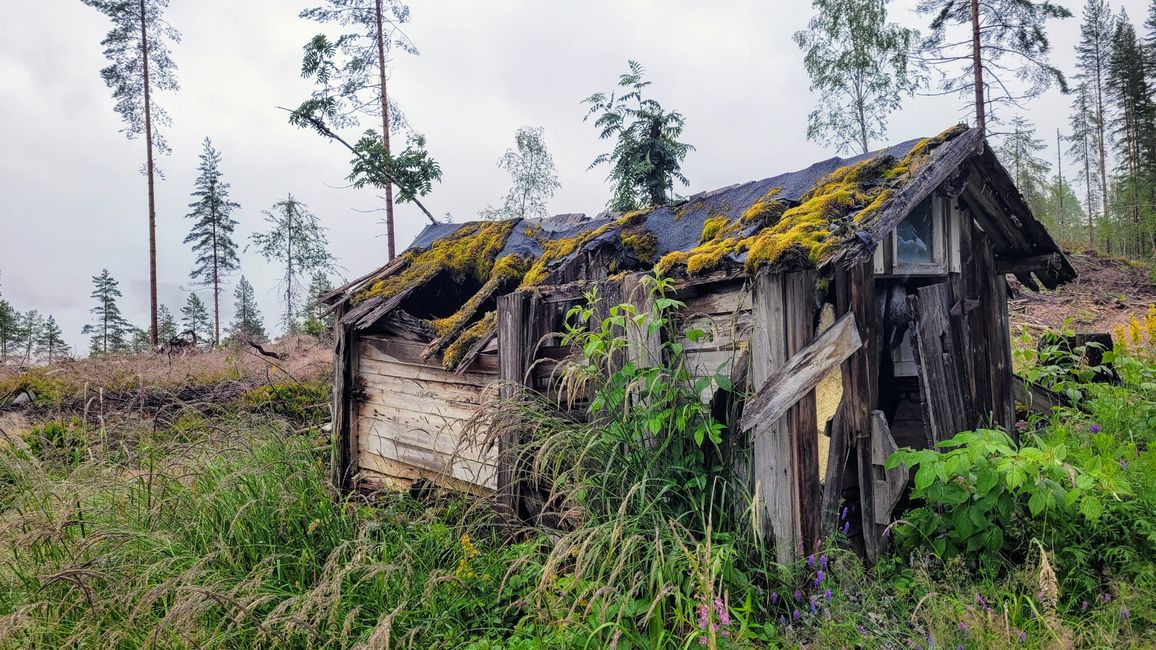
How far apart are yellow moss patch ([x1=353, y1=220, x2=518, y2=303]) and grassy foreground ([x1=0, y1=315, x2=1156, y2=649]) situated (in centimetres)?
280

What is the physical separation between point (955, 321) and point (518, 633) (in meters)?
4.76

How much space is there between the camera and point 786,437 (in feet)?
13.0

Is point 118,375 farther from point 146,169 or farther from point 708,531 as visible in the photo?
point 708,531

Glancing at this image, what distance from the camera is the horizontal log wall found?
584 cm

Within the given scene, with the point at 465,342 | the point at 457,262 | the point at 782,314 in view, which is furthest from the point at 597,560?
the point at 457,262

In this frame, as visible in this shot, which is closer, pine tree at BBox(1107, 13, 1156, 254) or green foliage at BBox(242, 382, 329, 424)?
green foliage at BBox(242, 382, 329, 424)

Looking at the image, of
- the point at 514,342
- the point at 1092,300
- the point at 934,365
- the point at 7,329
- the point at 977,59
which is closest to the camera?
the point at 934,365

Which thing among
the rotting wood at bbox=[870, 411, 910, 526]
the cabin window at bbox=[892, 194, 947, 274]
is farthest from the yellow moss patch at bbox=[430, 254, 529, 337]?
the rotting wood at bbox=[870, 411, 910, 526]

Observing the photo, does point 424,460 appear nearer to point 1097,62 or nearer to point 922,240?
point 922,240

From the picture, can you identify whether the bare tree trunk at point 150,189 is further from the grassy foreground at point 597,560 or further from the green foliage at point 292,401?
the grassy foreground at point 597,560

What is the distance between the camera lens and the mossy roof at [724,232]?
3.97 m

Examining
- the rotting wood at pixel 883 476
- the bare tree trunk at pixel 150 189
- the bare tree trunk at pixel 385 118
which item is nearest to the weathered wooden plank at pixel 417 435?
the rotting wood at pixel 883 476

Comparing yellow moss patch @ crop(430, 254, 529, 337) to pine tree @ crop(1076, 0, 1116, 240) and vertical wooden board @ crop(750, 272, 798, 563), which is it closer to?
vertical wooden board @ crop(750, 272, 798, 563)

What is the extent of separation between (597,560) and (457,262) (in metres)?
4.48
